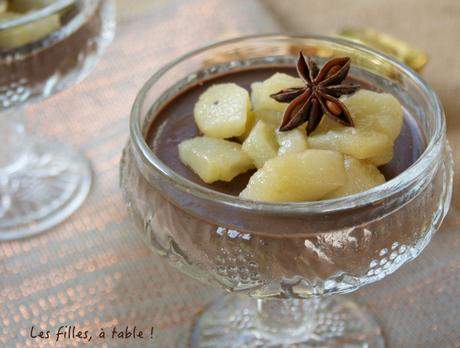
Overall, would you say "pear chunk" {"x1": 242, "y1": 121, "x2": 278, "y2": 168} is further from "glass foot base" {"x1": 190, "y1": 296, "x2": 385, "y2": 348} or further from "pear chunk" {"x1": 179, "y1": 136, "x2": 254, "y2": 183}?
"glass foot base" {"x1": 190, "y1": 296, "x2": 385, "y2": 348}

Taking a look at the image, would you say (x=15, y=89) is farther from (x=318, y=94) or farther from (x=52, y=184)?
(x=318, y=94)

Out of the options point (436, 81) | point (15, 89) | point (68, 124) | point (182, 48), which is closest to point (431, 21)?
point (436, 81)

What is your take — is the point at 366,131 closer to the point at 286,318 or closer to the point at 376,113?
the point at 376,113

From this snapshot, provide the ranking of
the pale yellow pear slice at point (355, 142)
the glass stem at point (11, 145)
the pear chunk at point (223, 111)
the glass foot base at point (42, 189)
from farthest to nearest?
the glass stem at point (11, 145) → the glass foot base at point (42, 189) → the pear chunk at point (223, 111) → the pale yellow pear slice at point (355, 142)

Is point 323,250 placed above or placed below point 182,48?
above

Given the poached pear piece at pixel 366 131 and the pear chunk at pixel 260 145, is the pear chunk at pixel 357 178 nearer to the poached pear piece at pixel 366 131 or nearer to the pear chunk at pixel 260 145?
the poached pear piece at pixel 366 131

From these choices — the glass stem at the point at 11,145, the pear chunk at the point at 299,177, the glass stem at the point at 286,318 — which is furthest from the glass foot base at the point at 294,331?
the glass stem at the point at 11,145

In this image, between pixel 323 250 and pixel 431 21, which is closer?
pixel 323 250
